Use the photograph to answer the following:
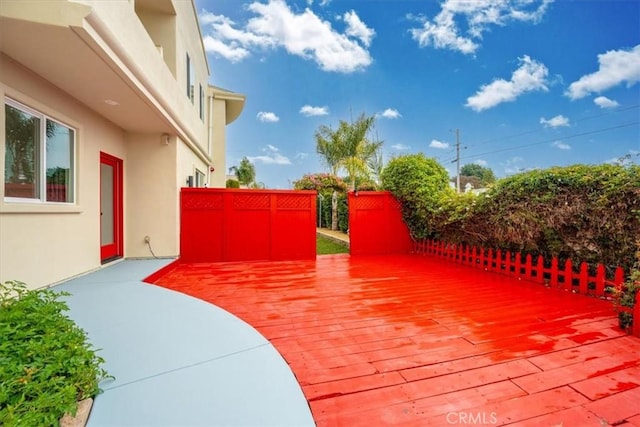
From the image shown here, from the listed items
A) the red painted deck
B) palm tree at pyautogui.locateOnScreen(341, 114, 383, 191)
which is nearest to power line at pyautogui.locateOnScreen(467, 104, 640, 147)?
palm tree at pyautogui.locateOnScreen(341, 114, 383, 191)

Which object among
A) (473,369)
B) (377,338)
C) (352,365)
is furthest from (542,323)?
(352,365)

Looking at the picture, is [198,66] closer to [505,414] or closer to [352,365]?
[352,365]

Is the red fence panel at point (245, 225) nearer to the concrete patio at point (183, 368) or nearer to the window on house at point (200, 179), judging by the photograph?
the window on house at point (200, 179)

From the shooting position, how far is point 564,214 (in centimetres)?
449

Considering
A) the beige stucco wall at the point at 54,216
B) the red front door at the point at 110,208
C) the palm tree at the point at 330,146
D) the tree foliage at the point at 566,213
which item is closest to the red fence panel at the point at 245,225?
the red front door at the point at 110,208

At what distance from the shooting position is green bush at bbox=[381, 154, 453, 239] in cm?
723

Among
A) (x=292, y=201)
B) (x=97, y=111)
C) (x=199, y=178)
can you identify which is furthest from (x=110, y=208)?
(x=199, y=178)

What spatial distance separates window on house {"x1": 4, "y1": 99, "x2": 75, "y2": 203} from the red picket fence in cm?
672

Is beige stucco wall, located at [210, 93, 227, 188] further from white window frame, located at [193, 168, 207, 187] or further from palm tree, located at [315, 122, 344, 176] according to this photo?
palm tree, located at [315, 122, 344, 176]

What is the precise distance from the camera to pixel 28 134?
369 cm

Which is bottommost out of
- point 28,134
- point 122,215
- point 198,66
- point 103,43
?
point 122,215

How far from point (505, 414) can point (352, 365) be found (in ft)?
3.25

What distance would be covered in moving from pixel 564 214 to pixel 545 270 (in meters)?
0.93

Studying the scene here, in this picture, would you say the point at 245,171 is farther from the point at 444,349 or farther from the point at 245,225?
the point at 444,349
